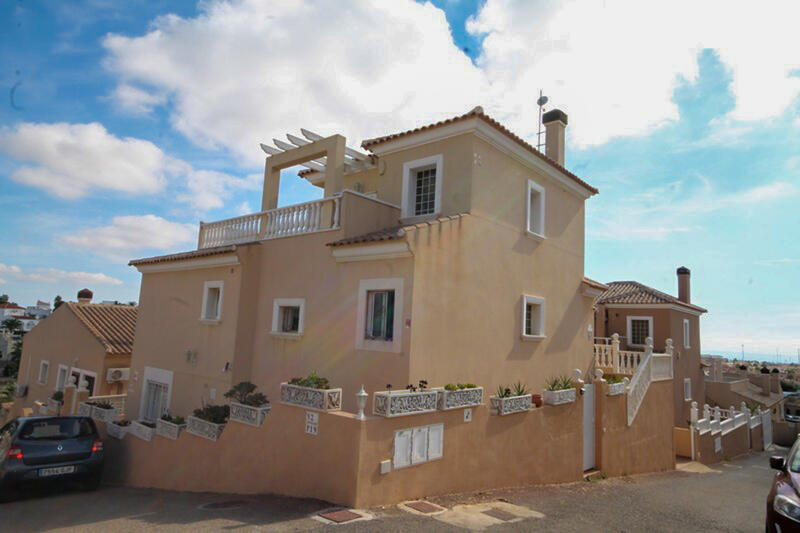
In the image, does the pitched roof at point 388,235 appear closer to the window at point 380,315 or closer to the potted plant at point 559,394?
the window at point 380,315

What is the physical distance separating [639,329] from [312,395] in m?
20.5

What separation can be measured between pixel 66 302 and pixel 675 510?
24.2m

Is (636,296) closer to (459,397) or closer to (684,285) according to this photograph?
(684,285)

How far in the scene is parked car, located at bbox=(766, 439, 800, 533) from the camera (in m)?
4.98

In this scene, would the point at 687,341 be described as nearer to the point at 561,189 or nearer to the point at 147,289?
the point at 561,189

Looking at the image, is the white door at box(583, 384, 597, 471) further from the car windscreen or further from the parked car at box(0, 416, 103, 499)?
the car windscreen

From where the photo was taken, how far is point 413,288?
8945 mm

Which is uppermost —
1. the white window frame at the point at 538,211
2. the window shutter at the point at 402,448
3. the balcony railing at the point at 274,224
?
the white window frame at the point at 538,211

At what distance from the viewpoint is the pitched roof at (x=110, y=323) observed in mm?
18938

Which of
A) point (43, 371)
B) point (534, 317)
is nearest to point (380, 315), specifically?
point (534, 317)

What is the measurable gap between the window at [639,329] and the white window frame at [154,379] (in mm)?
20149

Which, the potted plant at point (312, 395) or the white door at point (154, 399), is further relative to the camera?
the white door at point (154, 399)

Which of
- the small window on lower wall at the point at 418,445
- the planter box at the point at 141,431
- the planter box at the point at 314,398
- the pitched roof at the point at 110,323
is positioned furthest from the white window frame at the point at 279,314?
the pitched roof at the point at 110,323

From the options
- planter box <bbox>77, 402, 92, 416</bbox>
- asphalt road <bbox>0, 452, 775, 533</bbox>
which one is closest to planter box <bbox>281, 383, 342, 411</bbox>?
asphalt road <bbox>0, 452, 775, 533</bbox>
